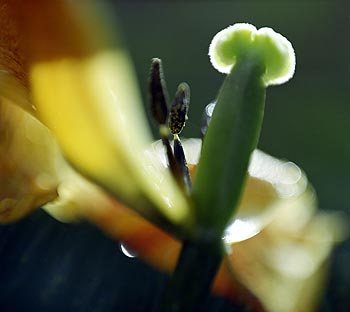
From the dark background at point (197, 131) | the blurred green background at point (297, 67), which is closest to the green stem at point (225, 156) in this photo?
the dark background at point (197, 131)

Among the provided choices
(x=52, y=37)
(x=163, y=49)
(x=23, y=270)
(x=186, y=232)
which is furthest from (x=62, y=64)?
(x=163, y=49)

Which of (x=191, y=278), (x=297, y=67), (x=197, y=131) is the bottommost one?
(x=297, y=67)

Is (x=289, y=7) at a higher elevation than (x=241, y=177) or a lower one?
lower

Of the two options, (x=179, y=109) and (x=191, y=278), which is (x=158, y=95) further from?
(x=191, y=278)

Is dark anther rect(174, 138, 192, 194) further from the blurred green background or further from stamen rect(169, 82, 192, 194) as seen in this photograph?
the blurred green background

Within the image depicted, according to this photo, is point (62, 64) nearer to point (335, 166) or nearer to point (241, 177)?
point (241, 177)

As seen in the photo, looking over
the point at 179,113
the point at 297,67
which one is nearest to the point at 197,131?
the point at 297,67

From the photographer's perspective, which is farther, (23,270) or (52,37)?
(23,270)
